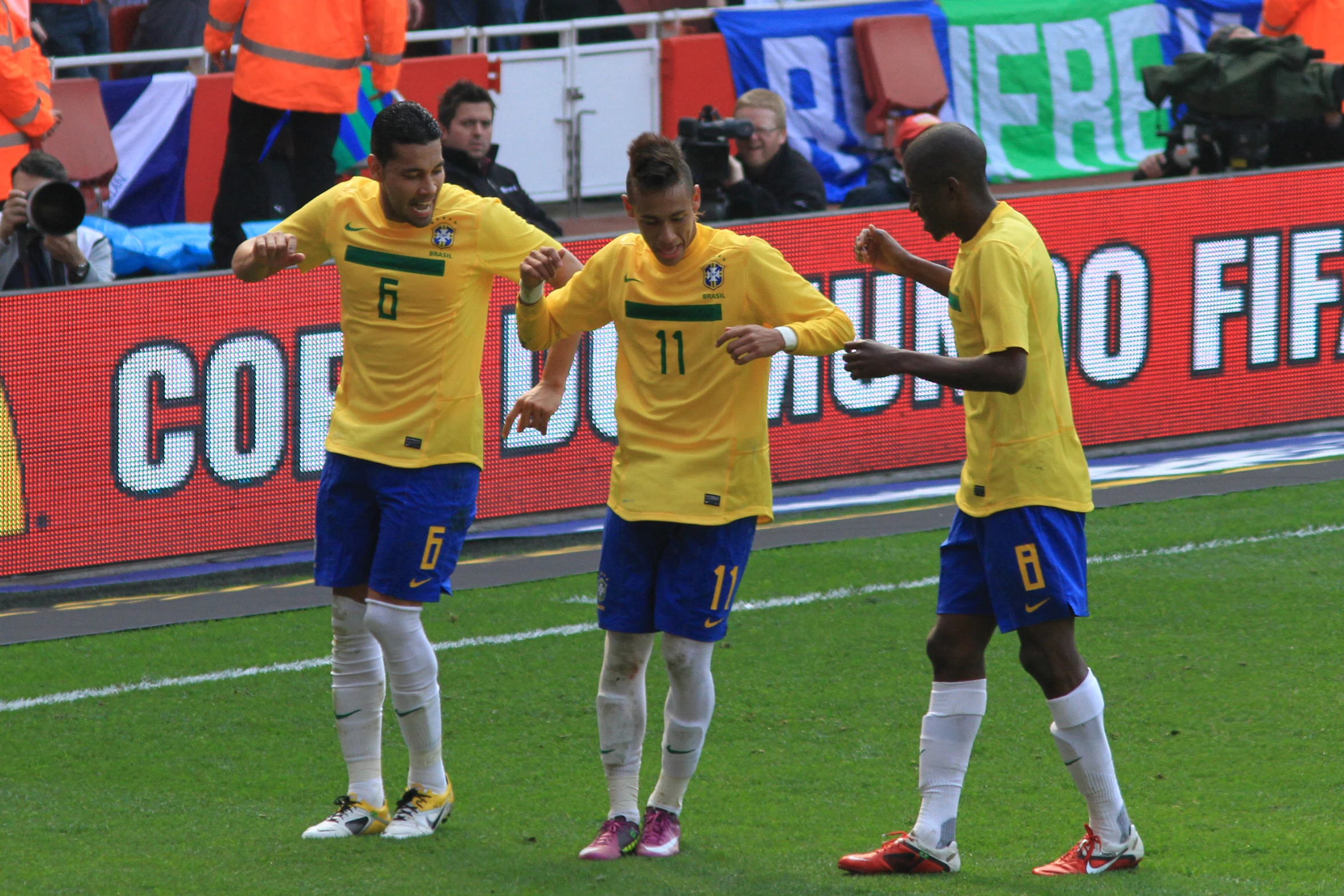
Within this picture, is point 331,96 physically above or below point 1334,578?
above

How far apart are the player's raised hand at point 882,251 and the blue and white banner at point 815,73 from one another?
10.2 meters

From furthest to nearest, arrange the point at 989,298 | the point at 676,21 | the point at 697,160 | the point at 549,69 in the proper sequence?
the point at 676,21 < the point at 549,69 < the point at 697,160 < the point at 989,298

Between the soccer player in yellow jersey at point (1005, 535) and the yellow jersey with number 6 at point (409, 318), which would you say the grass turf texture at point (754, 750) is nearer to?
the soccer player in yellow jersey at point (1005, 535)

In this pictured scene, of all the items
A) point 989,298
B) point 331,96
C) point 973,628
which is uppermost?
point 331,96

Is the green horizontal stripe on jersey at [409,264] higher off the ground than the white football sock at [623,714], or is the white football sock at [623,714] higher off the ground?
the green horizontal stripe on jersey at [409,264]

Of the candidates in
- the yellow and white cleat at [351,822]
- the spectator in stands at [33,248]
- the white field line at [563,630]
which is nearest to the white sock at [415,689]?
the yellow and white cleat at [351,822]

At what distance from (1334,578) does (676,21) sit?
8.43 metres

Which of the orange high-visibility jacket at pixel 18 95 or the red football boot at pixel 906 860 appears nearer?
the red football boot at pixel 906 860

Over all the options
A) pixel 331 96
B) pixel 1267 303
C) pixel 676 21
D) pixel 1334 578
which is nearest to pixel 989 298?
pixel 1334 578

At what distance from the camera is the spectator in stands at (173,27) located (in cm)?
1380

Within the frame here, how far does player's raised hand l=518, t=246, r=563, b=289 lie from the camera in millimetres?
5285

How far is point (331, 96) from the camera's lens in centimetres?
1029

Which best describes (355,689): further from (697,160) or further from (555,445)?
(697,160)

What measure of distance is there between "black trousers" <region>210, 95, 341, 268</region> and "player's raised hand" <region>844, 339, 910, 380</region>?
590cm
